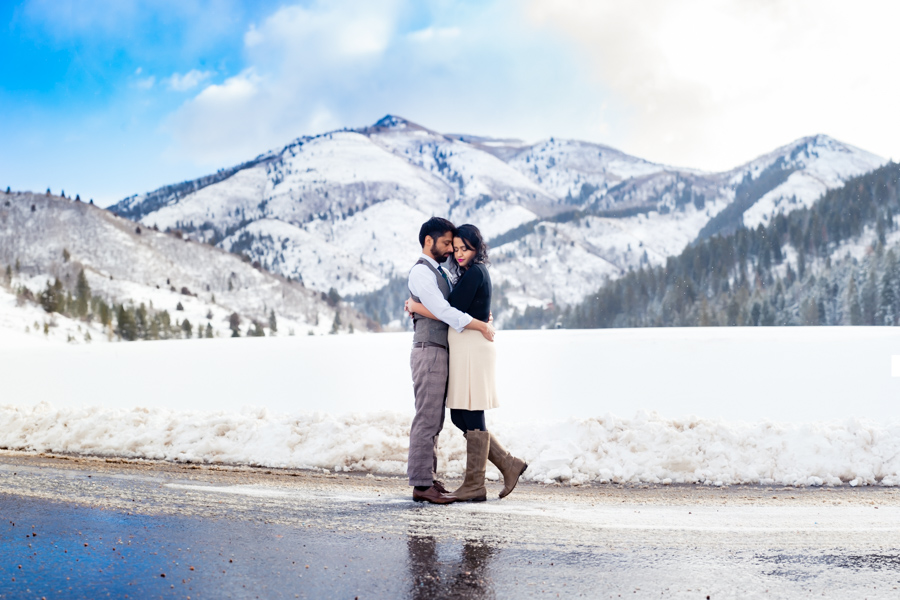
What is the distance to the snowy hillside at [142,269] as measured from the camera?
13638 centimetres

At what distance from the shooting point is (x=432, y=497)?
614 centimetres

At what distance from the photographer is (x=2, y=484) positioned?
6.72m

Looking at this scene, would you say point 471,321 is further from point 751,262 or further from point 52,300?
point 751,262

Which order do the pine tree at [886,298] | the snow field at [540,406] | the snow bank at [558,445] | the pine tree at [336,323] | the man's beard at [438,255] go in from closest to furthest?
1. the man's beard at [438,255]
2. the snow bank at [558,445]
3. the snow field at [540,406]
4. the pine tree at [886,298]
5. the pine tree at [336,323]

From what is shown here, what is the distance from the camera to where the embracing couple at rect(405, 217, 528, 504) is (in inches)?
244

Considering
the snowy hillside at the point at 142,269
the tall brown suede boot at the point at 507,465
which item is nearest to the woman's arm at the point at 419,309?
the tall brown suede boot at the point at 507,465

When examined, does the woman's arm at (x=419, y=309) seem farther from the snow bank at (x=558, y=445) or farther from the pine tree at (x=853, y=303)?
the pine tree at (x=853, y=303)

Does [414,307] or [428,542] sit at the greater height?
[414,307]

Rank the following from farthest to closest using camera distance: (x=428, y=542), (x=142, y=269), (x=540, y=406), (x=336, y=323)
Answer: (x=142, y=269) < (x=336, y=323) < (x=540, y=406) < (x=428, y=542)

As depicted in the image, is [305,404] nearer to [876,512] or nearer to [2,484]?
[2,484]

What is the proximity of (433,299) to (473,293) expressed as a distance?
39 cm

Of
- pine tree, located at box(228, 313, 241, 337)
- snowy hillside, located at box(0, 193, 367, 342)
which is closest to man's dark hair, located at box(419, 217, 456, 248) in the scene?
pine tree, located at box(228, 313, 241, 337)

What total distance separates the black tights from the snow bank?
1.65 meters

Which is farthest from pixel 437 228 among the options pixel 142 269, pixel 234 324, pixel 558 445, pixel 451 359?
pixel 142 269
